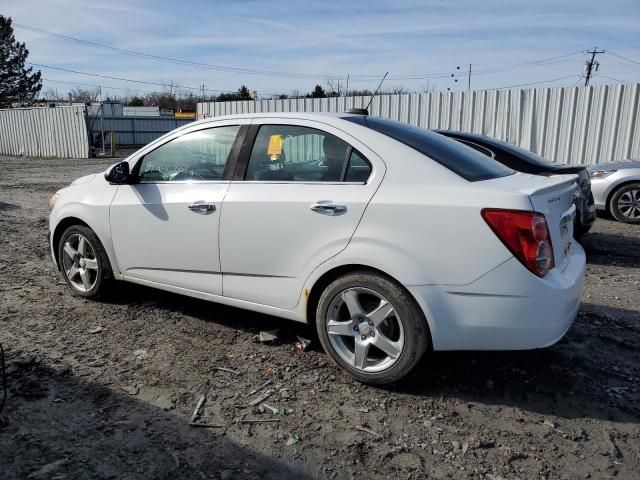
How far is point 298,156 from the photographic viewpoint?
380cm

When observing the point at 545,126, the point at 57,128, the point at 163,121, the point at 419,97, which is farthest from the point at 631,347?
the point at 163,121

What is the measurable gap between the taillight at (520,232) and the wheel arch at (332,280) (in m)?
0.61

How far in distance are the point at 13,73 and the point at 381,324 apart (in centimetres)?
6944

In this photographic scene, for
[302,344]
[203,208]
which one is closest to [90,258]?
[203,208]

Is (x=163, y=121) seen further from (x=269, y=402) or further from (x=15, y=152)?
(x=269, y=402)

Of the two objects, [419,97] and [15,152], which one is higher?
[419,97]

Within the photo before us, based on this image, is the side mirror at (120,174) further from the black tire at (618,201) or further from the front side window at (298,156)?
the black tire at (618,201)

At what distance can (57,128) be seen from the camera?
26891 mm

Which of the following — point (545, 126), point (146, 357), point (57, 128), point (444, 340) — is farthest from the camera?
point (57, 128)

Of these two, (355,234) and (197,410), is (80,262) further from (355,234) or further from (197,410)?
(355,234)

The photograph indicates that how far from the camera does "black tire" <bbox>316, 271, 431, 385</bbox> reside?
3.10 m

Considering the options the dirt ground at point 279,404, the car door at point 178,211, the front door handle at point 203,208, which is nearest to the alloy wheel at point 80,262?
the dirt ground at point 279,404

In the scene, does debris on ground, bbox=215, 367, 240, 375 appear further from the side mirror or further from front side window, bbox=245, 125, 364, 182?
the side mirror

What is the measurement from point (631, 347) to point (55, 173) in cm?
1914
